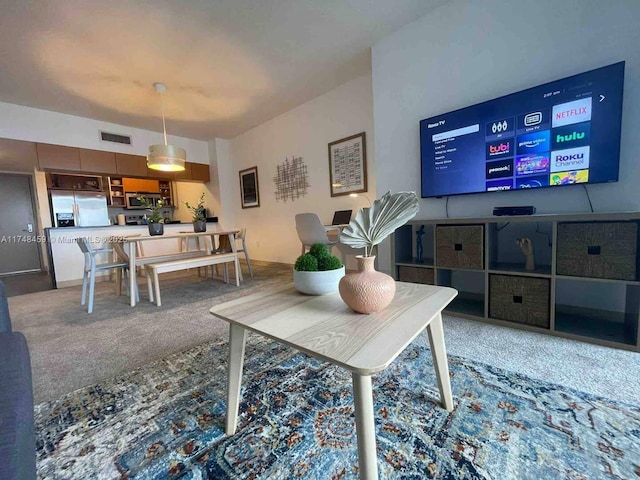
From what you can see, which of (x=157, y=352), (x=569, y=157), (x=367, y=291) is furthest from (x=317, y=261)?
(x=569, y=157)

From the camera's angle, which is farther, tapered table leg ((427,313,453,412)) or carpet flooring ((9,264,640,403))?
carpet flooring ((9,264,640,403))

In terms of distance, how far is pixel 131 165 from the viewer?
14.7ft

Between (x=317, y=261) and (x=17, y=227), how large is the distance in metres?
7.44

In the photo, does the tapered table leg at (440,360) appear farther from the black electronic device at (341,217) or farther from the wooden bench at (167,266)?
the black electronic device at (341,217)

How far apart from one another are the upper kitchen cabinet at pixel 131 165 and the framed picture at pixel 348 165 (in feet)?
11.3

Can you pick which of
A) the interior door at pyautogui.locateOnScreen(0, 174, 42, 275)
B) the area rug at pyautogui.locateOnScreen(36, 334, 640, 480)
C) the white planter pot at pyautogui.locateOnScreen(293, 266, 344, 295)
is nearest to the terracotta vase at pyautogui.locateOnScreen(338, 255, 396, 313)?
the white planter pot at pyautogui.locateOnScreen(293, 266, 344, 295)

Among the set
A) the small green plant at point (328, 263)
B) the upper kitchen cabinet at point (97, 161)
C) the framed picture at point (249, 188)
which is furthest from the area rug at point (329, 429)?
the upper kitchen cabinet at point (97, 161)

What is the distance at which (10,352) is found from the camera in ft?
2.23

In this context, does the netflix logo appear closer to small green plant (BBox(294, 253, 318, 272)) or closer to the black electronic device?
small green plant (BBox(294, 253, 318, 272))

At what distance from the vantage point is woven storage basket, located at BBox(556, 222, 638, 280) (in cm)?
135

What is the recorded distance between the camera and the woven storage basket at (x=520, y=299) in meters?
1.58

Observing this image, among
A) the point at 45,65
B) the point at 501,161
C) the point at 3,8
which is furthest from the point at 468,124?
the point at 45,65

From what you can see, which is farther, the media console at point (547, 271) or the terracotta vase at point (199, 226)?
the terracotta vase at point (199, 226)

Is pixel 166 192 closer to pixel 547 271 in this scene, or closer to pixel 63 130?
pixel 63 130
